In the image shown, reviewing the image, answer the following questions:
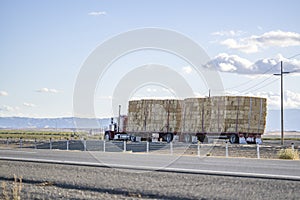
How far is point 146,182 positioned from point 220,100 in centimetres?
3221

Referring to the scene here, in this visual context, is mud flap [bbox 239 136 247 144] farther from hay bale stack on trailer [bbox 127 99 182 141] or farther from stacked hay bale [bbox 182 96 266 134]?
hay bale stack on trailer [bbox 127 99 182 141]

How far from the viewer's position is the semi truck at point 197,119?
145 ft

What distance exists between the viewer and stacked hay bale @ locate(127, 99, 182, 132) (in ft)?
159

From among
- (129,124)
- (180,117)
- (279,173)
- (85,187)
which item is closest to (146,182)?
(85,187)

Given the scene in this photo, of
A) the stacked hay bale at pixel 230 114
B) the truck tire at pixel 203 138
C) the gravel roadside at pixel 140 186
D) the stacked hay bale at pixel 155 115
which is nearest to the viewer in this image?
the gravel roadside at pixel 140 186

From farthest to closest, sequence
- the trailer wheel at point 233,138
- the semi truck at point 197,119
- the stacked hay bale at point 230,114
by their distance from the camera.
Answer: the trailer wheel at point 233,138 → the semi truck at point 197,119 → the stacked hay bale at point 230,114

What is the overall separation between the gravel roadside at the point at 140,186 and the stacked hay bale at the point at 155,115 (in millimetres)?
33031

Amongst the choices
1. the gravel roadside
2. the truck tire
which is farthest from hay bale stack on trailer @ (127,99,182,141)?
the gravel roadside

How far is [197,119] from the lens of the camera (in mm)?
46469

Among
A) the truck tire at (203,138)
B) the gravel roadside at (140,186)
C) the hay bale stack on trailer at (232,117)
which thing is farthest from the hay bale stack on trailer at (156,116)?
the gravel roadside at (140,186)

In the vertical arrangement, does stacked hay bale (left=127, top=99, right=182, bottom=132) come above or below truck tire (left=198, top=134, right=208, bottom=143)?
above

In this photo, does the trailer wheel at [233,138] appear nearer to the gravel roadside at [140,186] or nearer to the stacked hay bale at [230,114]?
the stacked hay bale at [230,114]

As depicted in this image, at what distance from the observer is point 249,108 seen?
44.0 meters

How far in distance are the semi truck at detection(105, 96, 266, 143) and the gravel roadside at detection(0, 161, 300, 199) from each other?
29.9 metres
